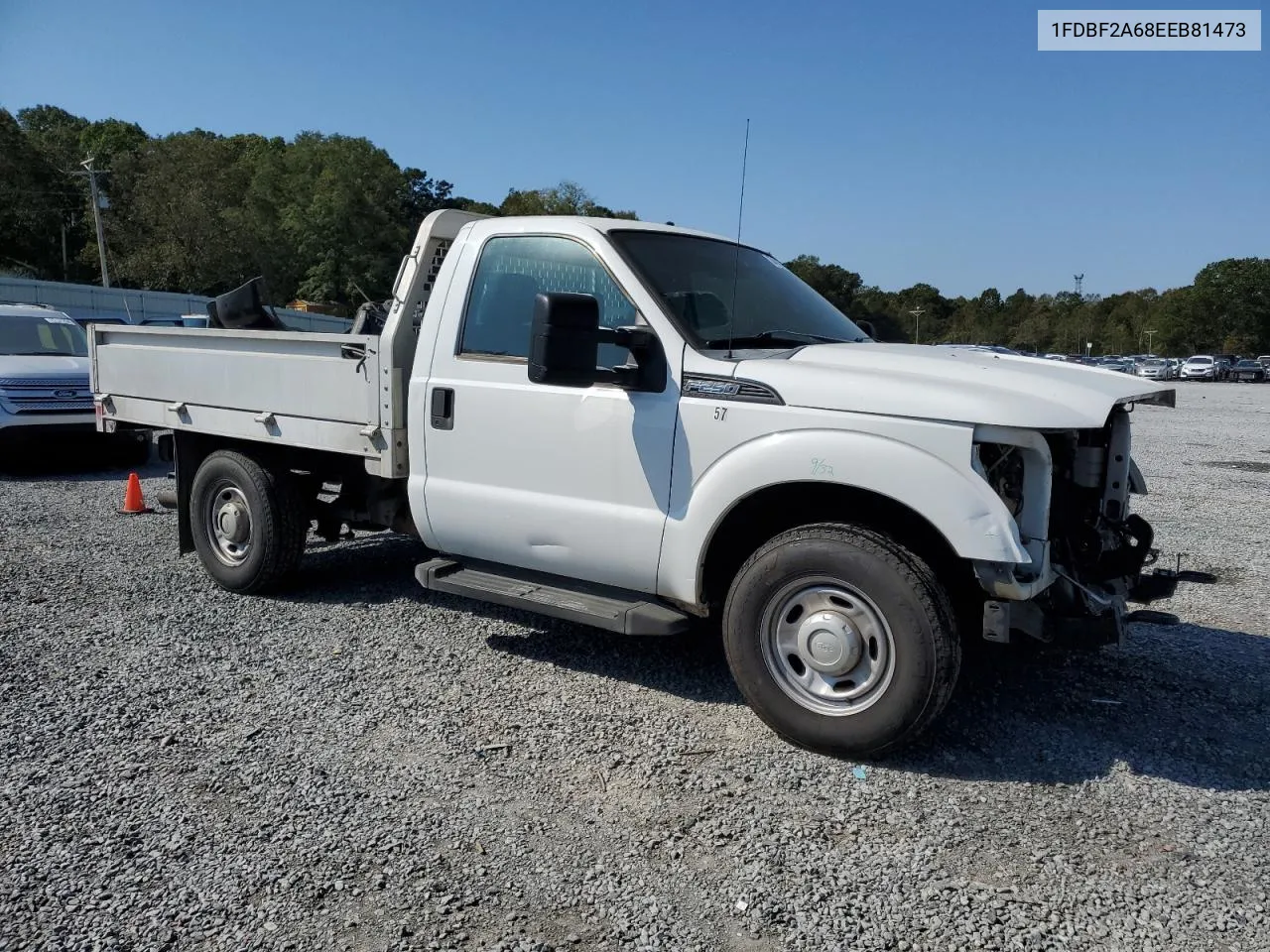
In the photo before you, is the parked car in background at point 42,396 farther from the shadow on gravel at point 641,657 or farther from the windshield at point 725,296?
the windshield at point 725,296

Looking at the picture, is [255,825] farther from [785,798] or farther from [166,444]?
[166,444]

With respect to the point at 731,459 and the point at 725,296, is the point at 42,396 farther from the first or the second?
the point at 731,459

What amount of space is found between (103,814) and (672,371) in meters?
2.66

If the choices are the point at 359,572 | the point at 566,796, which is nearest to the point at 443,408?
the point at 566,796

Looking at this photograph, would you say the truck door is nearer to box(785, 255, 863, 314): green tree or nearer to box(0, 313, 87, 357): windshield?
box(785, 255, 863, 314): green tree

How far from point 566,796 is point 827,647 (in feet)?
3.76

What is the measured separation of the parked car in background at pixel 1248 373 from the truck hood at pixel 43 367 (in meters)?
62.1

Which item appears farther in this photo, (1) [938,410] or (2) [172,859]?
(1) [938,410]

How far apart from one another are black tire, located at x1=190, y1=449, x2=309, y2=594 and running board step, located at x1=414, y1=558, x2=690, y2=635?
1.30 m

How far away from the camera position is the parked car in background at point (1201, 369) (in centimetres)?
5725

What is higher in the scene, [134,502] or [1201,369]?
[1201,369]

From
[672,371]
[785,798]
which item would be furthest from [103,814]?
[672,371]

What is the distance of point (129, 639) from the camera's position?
5.20 metres

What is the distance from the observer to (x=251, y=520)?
584 centimetres
